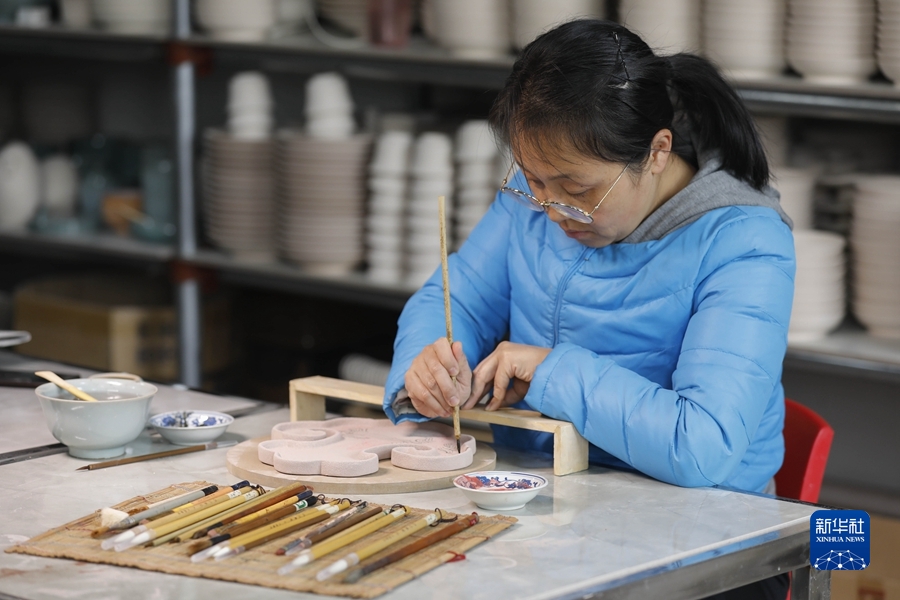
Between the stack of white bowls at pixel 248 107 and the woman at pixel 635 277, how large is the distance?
155 centimetres

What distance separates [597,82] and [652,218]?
256 mm

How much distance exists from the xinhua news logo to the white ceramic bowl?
2.98ft

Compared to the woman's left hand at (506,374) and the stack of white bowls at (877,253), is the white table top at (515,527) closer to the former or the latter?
the woman's left hand at (506,374)

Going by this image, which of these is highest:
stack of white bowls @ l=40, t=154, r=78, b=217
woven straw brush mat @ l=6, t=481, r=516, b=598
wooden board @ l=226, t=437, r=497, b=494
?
stack of white bowls @ l=40, t=154, r=78, b=217

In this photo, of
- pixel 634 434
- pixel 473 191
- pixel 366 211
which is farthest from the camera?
pixel 366 211

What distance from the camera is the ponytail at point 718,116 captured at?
70.0 inches

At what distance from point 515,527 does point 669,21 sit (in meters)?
1.59

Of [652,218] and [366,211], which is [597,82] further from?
[366,211]

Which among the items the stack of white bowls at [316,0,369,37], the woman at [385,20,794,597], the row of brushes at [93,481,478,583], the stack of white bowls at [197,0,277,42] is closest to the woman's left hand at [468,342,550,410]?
the woman at [385,20,794,597]

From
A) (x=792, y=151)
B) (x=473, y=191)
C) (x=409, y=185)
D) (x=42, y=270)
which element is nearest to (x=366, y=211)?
(x=409, y=185)

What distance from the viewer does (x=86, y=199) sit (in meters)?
3.82

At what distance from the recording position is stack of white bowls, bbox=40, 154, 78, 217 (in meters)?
3.78

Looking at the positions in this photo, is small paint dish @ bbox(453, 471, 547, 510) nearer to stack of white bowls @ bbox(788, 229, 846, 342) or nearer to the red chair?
the red chair

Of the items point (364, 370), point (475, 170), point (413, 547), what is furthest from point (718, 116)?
point (364, 370)
